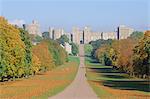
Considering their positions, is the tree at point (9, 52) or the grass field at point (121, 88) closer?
the grass field at point (121, 88)

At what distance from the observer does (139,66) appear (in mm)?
66688

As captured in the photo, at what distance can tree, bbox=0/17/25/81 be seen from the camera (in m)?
58.2

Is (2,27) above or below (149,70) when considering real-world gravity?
above

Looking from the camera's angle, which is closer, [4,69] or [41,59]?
[4,69]

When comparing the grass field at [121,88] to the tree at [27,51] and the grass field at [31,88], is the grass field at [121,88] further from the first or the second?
the tree at [27,51]

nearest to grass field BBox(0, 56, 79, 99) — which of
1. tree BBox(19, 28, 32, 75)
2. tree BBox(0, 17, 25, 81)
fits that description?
tree BBox(0, 17, 25, 81)

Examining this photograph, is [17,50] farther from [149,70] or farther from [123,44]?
[123,44]

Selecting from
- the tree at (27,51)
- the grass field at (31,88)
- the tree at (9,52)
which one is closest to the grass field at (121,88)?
the grass field at (31,88)

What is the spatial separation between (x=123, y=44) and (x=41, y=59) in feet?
96.8

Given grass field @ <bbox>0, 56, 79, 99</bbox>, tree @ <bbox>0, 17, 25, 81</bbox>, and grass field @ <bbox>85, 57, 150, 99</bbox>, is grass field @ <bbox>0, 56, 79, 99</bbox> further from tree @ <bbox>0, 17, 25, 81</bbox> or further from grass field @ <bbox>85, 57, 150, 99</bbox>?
grass field @ <bbox>85, 57, 150, 99</bbox>

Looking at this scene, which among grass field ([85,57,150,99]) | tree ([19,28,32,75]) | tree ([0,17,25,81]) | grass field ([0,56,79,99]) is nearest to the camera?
grass field ([0,56,79,99])

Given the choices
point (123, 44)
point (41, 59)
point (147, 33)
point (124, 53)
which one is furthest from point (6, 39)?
point (123, 44)

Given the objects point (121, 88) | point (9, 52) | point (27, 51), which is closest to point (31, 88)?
point (121, 88)

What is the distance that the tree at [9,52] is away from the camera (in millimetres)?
58188
